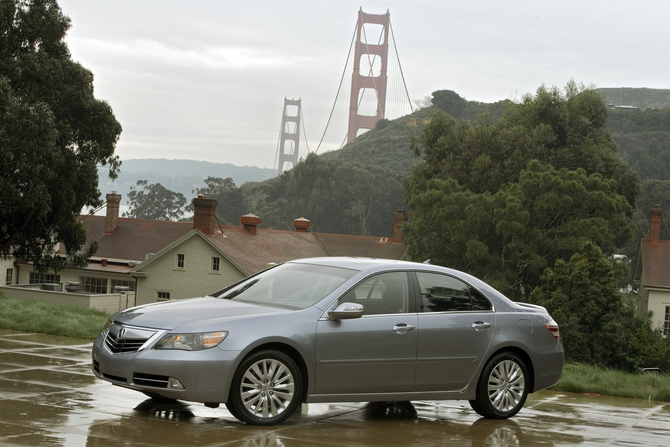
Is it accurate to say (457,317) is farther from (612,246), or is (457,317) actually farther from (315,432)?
(612,246)

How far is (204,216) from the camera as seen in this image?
46094mm

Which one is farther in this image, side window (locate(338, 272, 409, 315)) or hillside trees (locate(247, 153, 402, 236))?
hillside trees (locate(247, 153, 402, 236))

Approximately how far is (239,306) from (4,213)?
19300mm

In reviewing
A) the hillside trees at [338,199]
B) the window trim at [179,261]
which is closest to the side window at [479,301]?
the window trim at [179,261]

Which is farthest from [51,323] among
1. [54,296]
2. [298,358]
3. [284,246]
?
[284,246]

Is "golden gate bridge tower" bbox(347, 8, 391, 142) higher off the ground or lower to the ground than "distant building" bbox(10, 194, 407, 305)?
higher

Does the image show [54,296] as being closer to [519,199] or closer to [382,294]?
[519,199]

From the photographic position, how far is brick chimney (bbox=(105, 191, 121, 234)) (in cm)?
5519

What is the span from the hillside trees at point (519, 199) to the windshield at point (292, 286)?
101 feet

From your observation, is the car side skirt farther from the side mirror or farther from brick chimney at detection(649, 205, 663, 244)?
brick chimney at detection(649, 205, 663, 244)

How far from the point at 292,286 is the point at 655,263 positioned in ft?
128

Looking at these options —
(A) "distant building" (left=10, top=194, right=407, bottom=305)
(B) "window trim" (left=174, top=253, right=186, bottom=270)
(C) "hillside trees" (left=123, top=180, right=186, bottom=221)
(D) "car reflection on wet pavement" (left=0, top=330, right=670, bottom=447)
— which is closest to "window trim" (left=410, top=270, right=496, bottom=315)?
(D) "car reflection on wet pavement" (left=0, top=330, right=670, bottom=447)

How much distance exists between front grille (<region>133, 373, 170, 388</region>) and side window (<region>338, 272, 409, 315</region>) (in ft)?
5.40

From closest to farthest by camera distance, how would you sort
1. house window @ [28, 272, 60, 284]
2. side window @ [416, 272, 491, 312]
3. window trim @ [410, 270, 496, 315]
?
window trim @ [410, 270, 496, 315] < side window @ [416, 272, 491, 312] < house window @ [28, 272, 60, 284]
